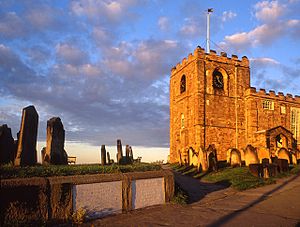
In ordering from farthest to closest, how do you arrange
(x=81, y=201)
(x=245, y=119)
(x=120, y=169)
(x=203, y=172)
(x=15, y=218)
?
(x=245, y=119), (x=203, y=172), (x=120, y=169), (x=81, y=201), (x=15, y=218)

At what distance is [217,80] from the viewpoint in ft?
115

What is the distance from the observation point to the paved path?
823 cm

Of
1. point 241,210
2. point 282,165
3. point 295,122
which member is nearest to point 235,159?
point 282,165

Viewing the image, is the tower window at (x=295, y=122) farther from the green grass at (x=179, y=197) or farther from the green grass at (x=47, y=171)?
the green grass at (x=47, y=171)

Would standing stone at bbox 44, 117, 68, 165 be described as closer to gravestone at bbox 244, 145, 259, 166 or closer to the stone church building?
gravestone at bbox 244, 145, 259, 166

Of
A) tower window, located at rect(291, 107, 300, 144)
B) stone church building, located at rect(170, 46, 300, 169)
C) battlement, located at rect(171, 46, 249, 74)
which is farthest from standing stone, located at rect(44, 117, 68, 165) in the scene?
tower window, located at rect(291, 107, 300, 144)

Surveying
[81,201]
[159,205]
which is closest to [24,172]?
[81,201]

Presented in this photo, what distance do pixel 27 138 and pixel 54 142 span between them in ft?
4.58

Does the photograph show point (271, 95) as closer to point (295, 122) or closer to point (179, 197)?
point (295, 122)

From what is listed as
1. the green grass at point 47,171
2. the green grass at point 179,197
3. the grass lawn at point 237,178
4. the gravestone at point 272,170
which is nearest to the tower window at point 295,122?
the grass lawn at point 237,178

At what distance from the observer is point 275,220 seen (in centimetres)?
848

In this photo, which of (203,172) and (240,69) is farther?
(240,69)

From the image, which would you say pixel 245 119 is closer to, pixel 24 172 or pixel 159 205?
pixel 159 205

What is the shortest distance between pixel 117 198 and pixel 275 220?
4904mm
